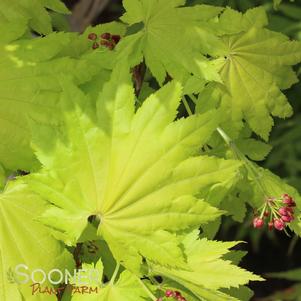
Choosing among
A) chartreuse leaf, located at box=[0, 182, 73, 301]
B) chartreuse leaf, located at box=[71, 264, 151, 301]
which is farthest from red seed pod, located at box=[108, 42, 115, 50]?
chartreuse leaf, located at box=[71, 264, 151, 301]

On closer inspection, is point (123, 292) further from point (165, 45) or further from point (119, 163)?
point (165, 45)

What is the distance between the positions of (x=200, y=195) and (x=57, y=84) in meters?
0.34

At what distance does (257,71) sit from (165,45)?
245mm

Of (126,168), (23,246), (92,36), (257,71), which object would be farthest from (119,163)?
(257,71)

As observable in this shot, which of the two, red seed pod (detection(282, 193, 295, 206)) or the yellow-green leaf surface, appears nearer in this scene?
the yellow-green leaf surface

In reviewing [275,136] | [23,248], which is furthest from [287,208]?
[275,136]

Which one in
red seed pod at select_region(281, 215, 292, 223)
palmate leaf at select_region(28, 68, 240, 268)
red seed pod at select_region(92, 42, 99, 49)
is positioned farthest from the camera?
red seed pod at select_region(92, 42, 99, 49)

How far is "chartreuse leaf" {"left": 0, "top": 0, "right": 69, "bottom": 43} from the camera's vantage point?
3.67ft

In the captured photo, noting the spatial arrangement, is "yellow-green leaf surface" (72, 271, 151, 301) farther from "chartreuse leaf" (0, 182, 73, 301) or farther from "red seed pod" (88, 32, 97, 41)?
"red seed pod" (88, 32, 97, 41)

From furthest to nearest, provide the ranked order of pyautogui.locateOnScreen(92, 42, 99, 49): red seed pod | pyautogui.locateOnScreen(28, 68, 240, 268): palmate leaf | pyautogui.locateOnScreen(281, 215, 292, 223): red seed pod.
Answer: pyautogui.locateOnScreen(92, 42, 99, 49): red seed pod → pyautogui.locateOnScreen(281, 215, 292, 223): red seed pod → pyautogui.locateOnScreen(28, 68, 240, 268): palmate leaf

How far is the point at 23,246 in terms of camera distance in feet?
3.28

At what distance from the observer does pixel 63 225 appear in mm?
965

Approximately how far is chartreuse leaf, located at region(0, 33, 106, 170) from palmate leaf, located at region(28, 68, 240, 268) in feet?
0.27

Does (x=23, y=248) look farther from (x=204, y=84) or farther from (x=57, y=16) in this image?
(x=57, y=16)
